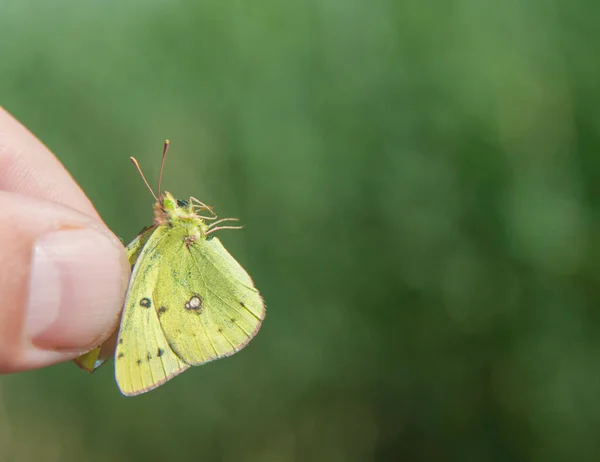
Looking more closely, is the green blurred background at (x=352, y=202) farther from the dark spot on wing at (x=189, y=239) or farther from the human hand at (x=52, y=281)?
the human hand at (x=52, y=281)

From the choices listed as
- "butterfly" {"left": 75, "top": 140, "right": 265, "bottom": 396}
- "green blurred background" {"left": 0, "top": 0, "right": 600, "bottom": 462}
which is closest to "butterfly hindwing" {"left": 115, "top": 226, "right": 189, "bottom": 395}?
"butterfly" {"left": 75, "top": 140, "right": 265, "bottom": 396}

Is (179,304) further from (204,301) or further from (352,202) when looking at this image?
(352,202)

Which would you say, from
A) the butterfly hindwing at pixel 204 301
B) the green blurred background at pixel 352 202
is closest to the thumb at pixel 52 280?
the butterfly hindwing at pixel 204 301

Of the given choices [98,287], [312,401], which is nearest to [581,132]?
[312,401]

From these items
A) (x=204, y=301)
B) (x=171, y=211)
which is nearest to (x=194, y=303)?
(x=204, y=301)

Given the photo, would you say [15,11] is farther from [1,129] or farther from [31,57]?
[1,129]

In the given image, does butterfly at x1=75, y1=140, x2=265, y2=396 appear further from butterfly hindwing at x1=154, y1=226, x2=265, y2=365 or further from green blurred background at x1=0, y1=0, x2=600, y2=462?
green blurred background at x1=0, y1=0, x2=600, y2=462
